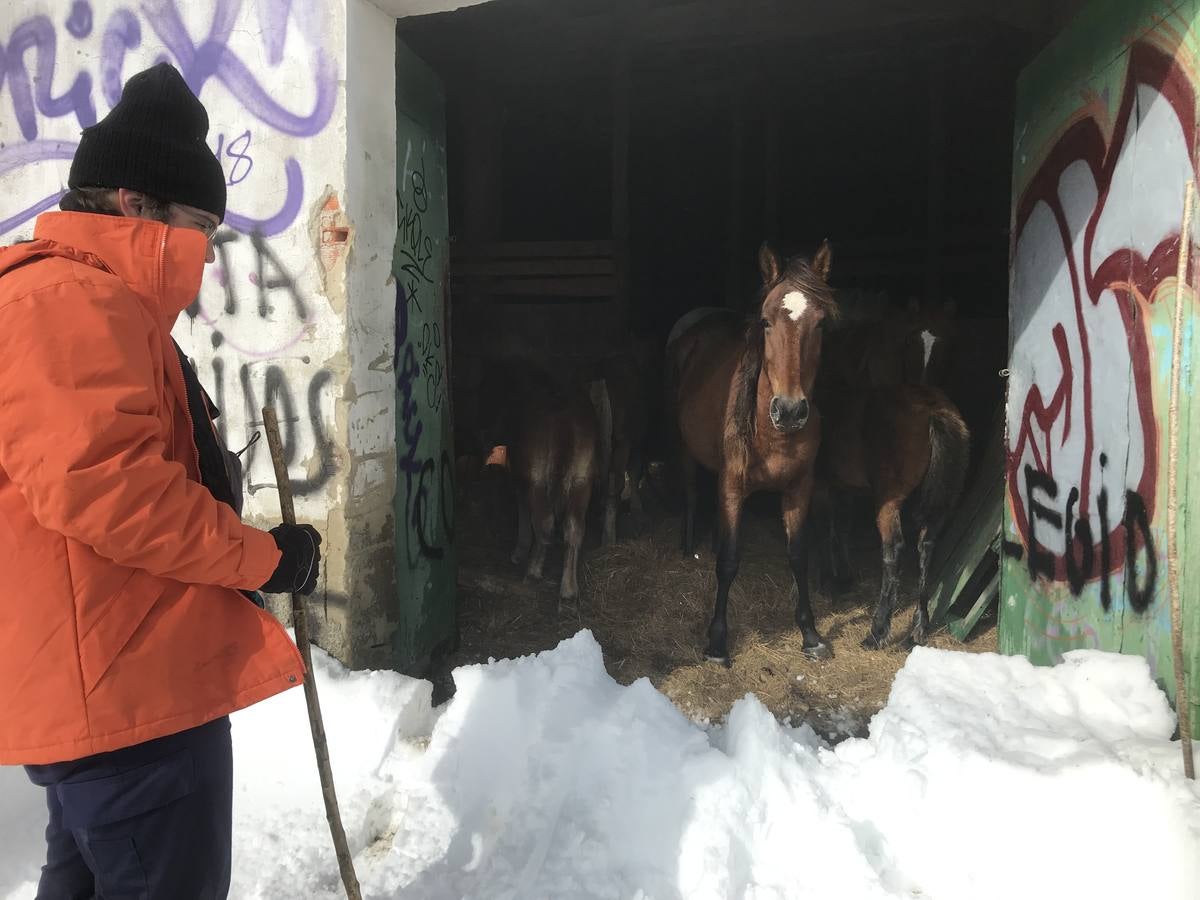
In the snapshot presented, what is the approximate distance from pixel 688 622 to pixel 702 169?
705 cm

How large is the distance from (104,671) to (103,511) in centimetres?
30

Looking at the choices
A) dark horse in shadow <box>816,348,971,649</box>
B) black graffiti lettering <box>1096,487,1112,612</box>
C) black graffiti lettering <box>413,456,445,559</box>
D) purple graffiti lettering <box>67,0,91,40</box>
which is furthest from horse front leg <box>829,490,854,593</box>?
purple graffiti lettering <box>67,0,91,40</box>

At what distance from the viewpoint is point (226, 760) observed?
156 centimetres

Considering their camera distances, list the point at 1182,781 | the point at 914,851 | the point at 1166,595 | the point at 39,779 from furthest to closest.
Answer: the point at 1166,595
the point at 914,851
the point at 1182,781
the point at 39,779

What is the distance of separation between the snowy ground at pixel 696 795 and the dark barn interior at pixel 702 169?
1503 mm

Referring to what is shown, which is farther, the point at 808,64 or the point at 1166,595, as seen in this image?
the point at 808,64

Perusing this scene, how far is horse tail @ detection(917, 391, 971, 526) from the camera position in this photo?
15.4 feet

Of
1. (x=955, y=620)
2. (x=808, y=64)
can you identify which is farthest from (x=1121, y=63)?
(x=808, y=64)

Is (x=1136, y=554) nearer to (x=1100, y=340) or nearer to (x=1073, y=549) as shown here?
(x=1073, y=549)

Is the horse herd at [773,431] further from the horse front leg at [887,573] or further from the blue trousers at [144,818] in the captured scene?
the blue trousers at [144,818]

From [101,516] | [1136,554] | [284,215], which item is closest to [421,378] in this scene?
[284,215]

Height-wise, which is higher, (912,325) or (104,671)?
(912,325)

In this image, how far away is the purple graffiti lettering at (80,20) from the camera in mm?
3395

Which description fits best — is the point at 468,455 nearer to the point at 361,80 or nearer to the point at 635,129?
the point at 361,80
